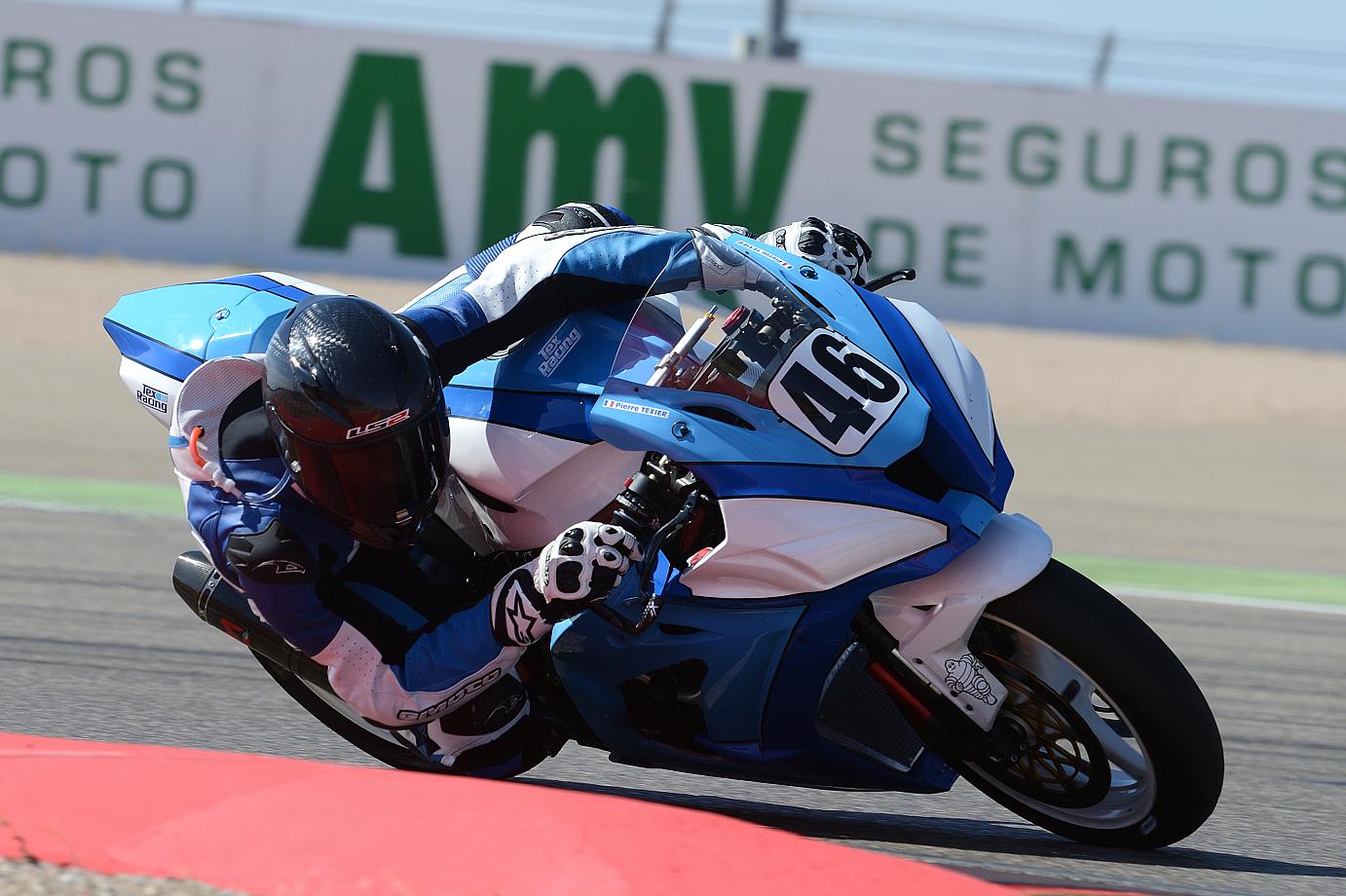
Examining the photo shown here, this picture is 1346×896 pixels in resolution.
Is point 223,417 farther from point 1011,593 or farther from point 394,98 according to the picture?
point 394,98

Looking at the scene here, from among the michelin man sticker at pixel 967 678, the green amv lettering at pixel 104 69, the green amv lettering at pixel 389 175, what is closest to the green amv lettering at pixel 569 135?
Result: the green amv lettering at pixel 389 175

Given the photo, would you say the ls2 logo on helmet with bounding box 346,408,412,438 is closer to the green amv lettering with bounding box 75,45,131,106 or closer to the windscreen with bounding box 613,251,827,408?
the windscreen with bounding box 613,251,827,408

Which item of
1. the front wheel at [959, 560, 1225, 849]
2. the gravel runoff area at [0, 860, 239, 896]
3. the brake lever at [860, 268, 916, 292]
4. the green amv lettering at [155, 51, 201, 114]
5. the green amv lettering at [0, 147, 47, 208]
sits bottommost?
the green amv lettering at [0, 147, 47, 208]

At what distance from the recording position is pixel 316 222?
15148mm

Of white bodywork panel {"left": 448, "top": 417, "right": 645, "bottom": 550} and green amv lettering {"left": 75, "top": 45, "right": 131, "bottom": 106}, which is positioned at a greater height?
white bodywork panel {"left": 448, "top": 417, "right": 645, "bottom": 550}

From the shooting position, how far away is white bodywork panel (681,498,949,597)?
3.30 metres

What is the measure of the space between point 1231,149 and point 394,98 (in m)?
7.07

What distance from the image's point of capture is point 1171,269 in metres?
15.1

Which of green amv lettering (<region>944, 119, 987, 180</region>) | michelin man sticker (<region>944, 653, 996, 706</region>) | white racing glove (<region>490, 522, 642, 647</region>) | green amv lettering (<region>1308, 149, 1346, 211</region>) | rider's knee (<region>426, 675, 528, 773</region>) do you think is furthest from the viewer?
green amv lettering (<region>944, 119, 987, 180</region>)

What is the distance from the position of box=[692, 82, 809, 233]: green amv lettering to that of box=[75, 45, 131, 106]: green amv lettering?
4796mm

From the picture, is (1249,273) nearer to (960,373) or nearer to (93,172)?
(93,172)

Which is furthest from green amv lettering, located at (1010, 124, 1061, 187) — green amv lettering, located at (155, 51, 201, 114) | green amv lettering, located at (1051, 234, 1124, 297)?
green amv lettering, located at (155, 51, 201, 114)

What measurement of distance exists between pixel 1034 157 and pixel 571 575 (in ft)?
41.3

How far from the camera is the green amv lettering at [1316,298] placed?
15.0m
